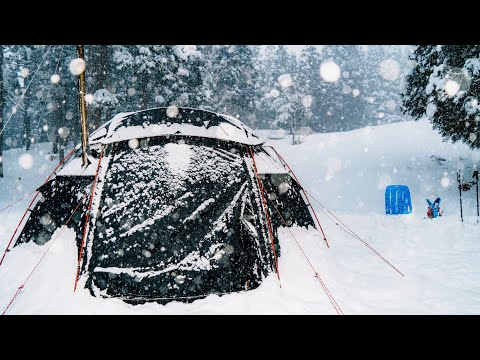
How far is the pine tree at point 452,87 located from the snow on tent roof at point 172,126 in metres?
8.67

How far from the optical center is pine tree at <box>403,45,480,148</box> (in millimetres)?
9984

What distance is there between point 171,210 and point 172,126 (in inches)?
46.3

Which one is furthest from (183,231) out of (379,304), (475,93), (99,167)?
(475,93)

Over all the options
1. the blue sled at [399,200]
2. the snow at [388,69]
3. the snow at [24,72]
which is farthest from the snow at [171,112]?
the snow at [388,69]

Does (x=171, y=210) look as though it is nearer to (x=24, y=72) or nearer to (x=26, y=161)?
(x=26, y=161)

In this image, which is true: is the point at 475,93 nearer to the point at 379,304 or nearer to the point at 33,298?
the point at 379,304

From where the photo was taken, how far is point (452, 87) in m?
10.3

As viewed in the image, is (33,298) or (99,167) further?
(99,167)

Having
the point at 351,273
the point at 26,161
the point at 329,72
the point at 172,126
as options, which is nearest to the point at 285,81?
the point at 329,72

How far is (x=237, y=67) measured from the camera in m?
33.8

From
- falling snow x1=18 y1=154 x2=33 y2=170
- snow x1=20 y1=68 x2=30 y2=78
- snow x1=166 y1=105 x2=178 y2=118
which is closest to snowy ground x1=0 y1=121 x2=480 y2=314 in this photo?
snow x1=166 y1=105 x2=178 y2=118

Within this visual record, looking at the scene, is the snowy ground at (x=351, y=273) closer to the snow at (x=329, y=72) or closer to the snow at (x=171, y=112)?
the snow at (x=171, y=112)

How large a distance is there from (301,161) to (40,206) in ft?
56.2

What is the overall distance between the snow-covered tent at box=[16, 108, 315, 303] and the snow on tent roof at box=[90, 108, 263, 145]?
1 cm
